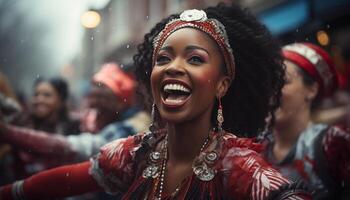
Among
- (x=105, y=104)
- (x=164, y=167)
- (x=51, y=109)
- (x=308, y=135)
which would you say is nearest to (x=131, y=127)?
(x=105, y=104)

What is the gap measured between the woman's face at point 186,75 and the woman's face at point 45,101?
3.51 metres

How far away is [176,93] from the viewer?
8.95ft

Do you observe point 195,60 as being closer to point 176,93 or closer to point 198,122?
point 176,93

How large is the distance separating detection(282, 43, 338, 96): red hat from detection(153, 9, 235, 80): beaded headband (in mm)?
1691

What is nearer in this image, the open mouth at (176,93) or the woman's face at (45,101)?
the open mouth at (176,93)

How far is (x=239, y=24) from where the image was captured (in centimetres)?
305

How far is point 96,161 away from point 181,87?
684 millimetres

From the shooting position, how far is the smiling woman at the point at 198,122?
8.77 feet

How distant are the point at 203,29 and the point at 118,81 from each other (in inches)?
122

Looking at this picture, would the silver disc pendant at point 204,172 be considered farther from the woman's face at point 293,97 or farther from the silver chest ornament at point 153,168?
the woman's face at point 293,97

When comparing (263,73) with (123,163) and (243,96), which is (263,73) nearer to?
(243,96)

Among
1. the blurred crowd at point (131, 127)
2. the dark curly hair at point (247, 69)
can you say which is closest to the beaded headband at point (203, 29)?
the dark curly hair at point (247, 69)

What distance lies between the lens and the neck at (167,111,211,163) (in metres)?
2.86

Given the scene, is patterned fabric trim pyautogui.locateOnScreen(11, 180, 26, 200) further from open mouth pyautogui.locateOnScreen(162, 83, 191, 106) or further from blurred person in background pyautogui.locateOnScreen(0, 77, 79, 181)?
blurred person in background pyautogui.locateOnScreen(0, 77, 79, 181)
